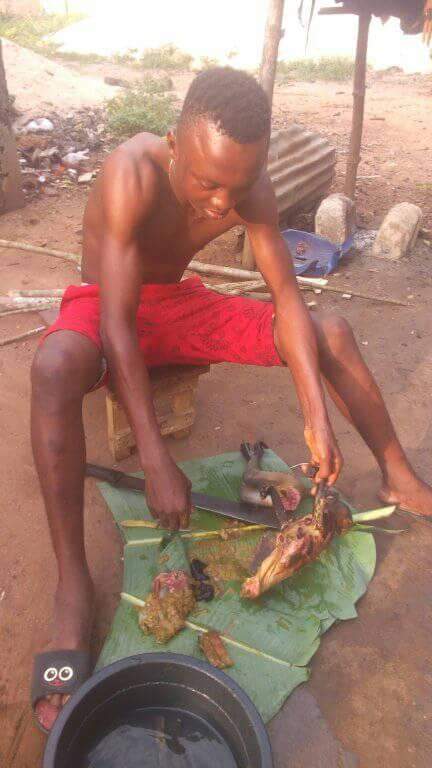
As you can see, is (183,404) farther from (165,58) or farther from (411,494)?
(165,58)

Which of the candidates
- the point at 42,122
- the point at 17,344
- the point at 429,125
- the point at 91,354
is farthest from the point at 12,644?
the point at 429,125

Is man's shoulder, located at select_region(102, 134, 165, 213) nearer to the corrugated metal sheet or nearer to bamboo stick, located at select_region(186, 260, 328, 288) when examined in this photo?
bamboo stick, located at select_region(186, 260, 328, 288)

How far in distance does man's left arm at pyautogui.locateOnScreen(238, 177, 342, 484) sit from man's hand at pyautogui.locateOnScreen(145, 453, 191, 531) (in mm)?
520

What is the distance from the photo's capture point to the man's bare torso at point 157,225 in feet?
6.96

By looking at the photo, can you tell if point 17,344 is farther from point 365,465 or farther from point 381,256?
point 381,256

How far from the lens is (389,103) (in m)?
10.8

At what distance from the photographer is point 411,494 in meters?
2.38

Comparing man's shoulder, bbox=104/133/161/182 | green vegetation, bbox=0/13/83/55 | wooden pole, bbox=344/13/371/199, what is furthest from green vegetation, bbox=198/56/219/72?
man's shoulder, bbox=104/133/161/182

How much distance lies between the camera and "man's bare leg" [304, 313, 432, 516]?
2.26 metres

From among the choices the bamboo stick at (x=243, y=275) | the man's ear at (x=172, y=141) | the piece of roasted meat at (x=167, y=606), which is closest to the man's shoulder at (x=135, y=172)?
the man's ear at (x=172, y=141)

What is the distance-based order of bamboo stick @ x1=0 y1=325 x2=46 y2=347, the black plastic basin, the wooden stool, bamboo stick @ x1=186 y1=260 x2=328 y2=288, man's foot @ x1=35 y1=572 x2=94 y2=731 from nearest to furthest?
the black plastic basin → man's foot @ x1=35 y1=572 x2=94 y2=731 → the wooden stool → bamboo stick @ x1=0 y1=325 x2=46 y2=347 → bamboo stick @ x1=186 y1=260 x2=328 y2=288

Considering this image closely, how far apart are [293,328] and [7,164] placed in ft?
12.8

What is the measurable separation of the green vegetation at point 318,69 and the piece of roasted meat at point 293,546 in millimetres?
13020

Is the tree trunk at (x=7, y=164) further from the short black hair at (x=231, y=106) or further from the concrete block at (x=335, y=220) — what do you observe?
the short black hair at (x=231, y=106)
